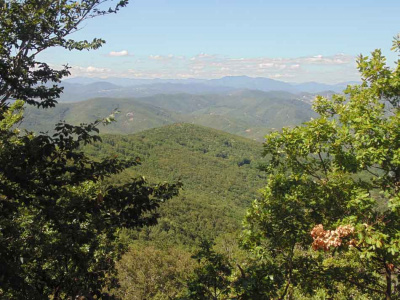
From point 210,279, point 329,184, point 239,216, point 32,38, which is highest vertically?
point 32,38

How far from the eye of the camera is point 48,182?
605 cm

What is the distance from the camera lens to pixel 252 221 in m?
8.47

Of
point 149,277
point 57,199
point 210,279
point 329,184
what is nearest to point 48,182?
point 57,199

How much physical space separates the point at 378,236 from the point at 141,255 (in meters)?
47.2

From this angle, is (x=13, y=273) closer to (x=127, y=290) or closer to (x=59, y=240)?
(x=59, y=240)

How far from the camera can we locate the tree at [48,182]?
19.0 ft

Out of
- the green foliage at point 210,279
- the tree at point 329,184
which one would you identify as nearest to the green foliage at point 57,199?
the green foliage at point 210,279

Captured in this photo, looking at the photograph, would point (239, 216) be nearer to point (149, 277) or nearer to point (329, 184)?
point (329, 184)

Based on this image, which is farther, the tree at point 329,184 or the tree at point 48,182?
the tree at point 329,184

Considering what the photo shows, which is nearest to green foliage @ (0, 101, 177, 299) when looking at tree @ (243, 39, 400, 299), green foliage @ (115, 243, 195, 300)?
tree @ (243, 39, 400, 299)

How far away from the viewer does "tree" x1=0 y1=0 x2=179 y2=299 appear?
5793 millimetres

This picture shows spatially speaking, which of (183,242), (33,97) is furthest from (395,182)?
(183,242)

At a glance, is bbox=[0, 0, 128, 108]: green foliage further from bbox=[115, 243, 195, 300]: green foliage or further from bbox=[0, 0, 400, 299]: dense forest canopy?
bbox=[115, 243, 195, 300]: green foliage

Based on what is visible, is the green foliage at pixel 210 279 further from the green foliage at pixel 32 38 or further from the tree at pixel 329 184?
the green foliage at pixel 32 38
